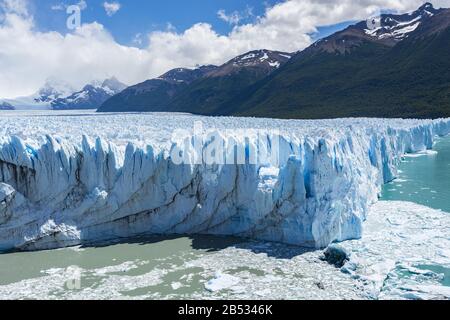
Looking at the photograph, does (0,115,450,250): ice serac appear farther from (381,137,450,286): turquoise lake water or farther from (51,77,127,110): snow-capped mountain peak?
(51,77,127,110): snow-capped mountain peak

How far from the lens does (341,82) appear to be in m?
82.5

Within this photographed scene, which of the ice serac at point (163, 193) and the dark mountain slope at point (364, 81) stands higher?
the dark mountain slope at point (364, 81)

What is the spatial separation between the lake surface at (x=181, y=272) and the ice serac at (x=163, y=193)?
0.68 m

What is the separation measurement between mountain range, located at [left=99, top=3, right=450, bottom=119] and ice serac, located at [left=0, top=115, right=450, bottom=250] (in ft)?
161

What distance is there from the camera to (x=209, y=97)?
106750 millimetres

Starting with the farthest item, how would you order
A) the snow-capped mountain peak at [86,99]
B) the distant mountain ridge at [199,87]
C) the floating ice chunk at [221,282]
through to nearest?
the snow-capped mountain peak at [86,99] < the distant mountain ridge at [199,87] < the floating ice chunk at [221,282]

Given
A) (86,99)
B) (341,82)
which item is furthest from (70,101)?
(341,82)

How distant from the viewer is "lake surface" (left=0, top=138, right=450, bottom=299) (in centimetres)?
965

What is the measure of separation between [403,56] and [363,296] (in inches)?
3253

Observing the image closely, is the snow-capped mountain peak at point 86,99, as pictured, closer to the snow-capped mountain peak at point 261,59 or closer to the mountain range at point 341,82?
the mountain range at point 341,82

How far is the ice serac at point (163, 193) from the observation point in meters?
12.5

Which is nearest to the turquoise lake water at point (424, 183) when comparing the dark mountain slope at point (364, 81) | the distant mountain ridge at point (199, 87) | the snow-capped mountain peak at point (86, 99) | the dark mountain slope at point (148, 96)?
the dark mountain slope at point (364, 81)

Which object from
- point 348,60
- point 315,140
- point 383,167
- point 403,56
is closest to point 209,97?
point 348,60

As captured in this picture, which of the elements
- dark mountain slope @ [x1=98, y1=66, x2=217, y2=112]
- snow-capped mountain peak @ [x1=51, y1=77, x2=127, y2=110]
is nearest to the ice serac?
dark mountain slope @ [x1=98, y1=66, x2=217, y2=112]
